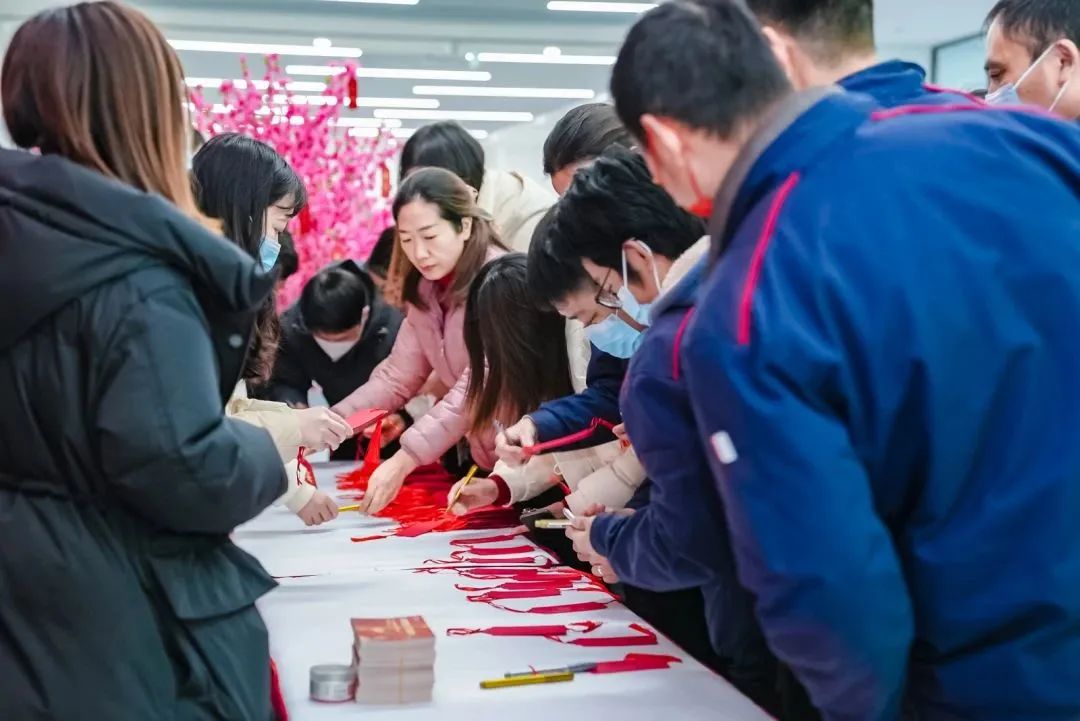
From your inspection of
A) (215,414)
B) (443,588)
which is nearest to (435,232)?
(443,588)

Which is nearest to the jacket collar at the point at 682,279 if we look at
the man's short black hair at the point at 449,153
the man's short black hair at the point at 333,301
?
the man's short black hair at the point at 449,153

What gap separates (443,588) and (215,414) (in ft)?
2.87

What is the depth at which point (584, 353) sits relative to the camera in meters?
2.37

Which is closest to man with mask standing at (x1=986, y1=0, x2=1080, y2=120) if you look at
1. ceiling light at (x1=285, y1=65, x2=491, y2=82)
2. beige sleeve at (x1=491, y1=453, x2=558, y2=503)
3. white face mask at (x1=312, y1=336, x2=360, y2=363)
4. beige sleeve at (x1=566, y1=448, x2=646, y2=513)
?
beige sleeve at (x1=566, y1=448, x2=646, y2=513)

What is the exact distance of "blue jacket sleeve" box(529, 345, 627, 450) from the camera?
2184 mm

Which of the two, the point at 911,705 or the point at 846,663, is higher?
the point at 846,663

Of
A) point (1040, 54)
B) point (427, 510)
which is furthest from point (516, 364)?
point (1040, 54)

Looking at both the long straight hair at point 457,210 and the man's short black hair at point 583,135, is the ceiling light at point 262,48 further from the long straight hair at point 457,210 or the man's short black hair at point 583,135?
the man's short black hair at point 583,135

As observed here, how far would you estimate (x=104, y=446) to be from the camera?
118 cm

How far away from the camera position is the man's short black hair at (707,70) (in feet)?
3.53

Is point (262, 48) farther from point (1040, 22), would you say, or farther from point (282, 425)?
point (1040, 22)

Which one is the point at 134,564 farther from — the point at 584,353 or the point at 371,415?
the point at 371,415

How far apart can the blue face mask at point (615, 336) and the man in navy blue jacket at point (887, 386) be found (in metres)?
0.84

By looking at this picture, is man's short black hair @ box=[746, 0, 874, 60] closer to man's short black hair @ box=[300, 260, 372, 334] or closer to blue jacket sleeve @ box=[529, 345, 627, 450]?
blue jacket sleeve @ box=[529, 345, 627, 450]
